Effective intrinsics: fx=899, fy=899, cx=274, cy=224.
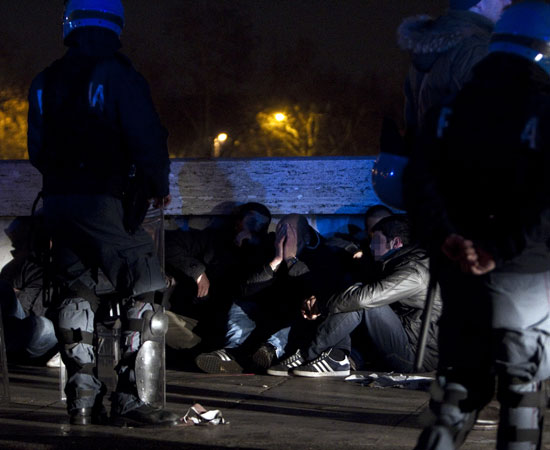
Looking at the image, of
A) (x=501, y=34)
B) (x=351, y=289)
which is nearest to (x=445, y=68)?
(x=501, y=34)

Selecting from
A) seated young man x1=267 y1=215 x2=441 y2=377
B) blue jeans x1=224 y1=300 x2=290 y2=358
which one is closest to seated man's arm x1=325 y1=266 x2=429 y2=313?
seated young man x1=267 y1=215 x2=441 y2=377

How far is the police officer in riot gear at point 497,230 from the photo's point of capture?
2.74 metres

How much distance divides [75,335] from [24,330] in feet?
8.40

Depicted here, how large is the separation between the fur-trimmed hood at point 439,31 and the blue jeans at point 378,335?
2884 mm

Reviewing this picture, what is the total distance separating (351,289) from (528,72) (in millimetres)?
3401

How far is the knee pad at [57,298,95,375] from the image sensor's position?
4.38m

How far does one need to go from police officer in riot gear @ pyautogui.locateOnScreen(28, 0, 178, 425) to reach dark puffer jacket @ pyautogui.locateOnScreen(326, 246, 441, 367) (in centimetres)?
195

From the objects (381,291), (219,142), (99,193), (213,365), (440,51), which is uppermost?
(440,51)

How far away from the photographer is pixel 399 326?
6.22 metres

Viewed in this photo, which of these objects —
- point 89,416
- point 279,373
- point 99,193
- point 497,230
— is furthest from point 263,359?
point 497,230

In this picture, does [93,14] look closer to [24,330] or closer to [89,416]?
[89,416]

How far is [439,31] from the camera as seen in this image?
3564 mm

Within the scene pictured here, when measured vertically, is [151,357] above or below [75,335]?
below

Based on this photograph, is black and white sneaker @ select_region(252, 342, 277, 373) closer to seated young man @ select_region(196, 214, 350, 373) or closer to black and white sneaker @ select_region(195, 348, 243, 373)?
black and white sneaker @ select_region(195, 348, 243, 373)
